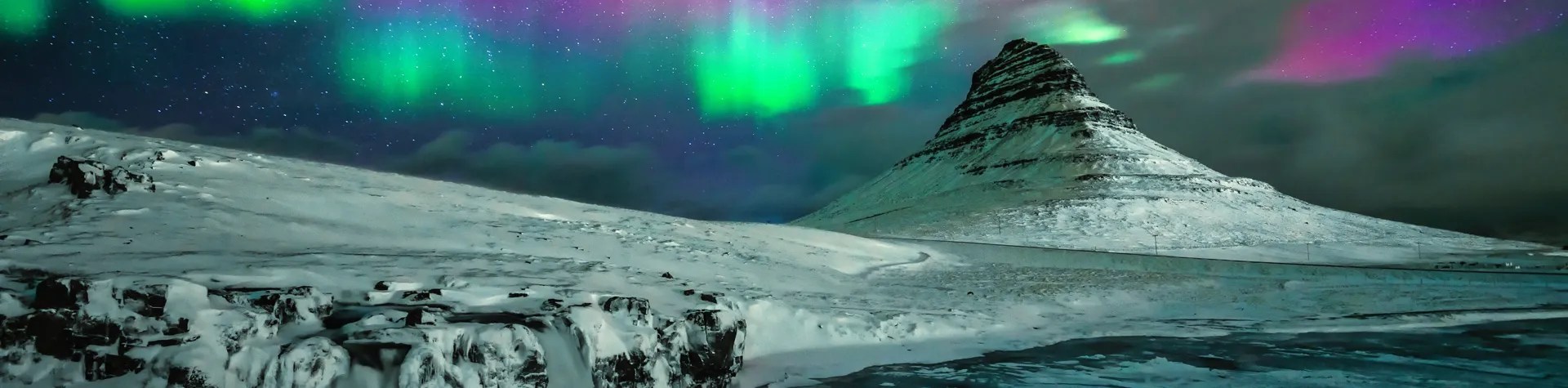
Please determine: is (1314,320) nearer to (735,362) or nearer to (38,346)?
(735,362)

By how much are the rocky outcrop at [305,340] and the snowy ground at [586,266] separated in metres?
1.31

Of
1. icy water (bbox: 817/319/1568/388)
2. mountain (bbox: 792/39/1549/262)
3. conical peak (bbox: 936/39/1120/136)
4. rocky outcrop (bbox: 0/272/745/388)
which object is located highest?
conical peak (bbox: 936/39/1120/136)

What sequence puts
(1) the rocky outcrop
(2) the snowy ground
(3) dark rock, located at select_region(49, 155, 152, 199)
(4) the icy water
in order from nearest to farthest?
1. (1) the rocky outcrop
2. (4) the icy water
3. (2) the snowy ground
4. (3) dark rock, located at select_region(49, 155, 152, 199)

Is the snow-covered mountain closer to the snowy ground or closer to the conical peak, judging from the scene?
the snowy ground

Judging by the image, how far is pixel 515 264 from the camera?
48.3ft

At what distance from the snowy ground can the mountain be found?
79.5 ft

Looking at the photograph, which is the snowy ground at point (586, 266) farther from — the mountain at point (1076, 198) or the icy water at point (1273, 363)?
the mountain at point (1076, 198)

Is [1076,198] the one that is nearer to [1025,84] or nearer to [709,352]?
[1025,84]

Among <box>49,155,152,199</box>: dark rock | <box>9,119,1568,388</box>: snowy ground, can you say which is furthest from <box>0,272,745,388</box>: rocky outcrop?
<box>49,155,152,199</box>: dark rock

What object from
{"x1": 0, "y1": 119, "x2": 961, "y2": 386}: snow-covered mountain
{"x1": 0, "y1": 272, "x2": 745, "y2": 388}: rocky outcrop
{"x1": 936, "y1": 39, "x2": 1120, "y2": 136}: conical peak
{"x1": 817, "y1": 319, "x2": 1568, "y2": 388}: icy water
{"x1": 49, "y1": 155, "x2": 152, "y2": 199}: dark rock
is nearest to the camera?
{"x1": 0, "y1": 272, "x2": 745, "y2": 388}: rocky outcrop

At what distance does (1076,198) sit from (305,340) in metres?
78.8

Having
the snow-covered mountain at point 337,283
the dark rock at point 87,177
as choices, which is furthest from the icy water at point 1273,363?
the dark rock at point 87,177

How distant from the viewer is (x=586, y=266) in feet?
52.3

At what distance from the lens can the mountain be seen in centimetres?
5444
